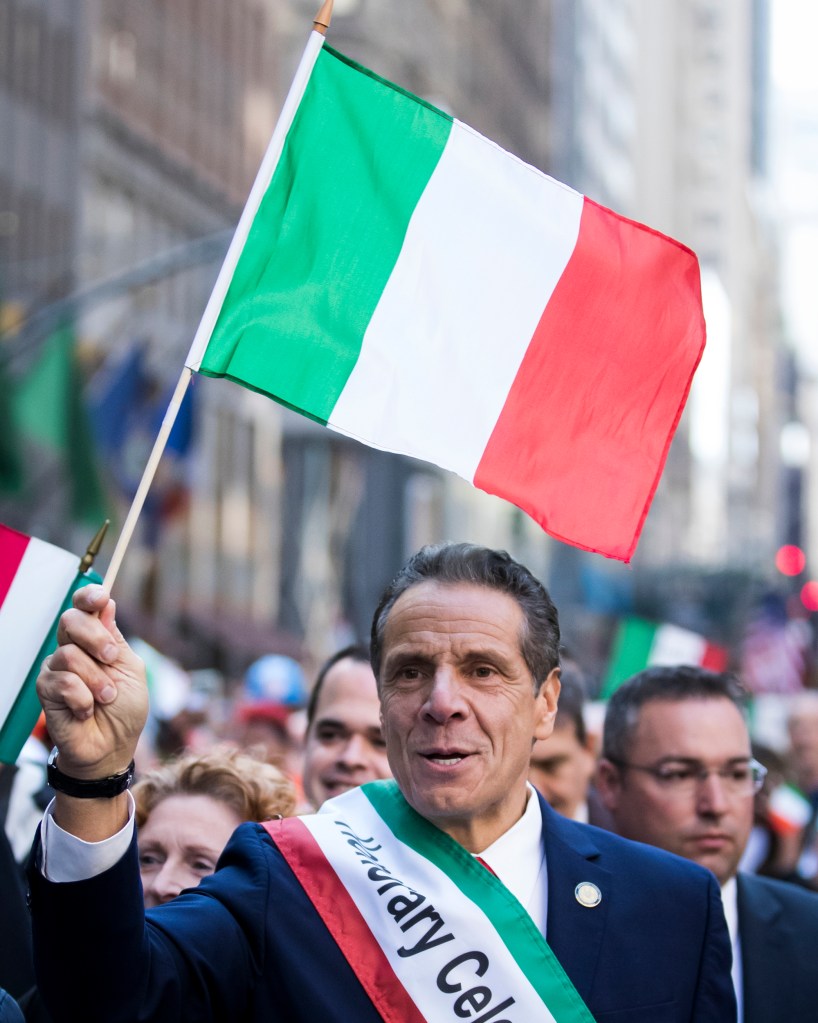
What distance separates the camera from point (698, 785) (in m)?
5.18

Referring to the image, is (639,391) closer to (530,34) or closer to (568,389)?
(568,389)

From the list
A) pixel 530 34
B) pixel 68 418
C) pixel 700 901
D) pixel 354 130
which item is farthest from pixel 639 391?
pixel 530 34

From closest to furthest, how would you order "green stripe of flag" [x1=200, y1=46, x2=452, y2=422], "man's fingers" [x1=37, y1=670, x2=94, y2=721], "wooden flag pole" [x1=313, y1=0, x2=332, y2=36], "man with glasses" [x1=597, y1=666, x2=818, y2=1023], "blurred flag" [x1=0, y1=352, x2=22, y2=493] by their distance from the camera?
"man's fingers" [x1=37, y1=670, x2=94, y2=721] < "wooden flag pole" [x1=313, y1=0, x2=332, y2=36] < "green stripe of flag" [x1=200, y1=46, x2=452, y2=422] < "man with glasses" [x1=597, y1=666, x2=818, y2=1023] < "blurred flag" [x1=0, y1=352, x2=22, y2=493]

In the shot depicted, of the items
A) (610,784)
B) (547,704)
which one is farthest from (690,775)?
(547,704)

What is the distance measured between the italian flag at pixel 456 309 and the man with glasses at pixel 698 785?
120 centimetres

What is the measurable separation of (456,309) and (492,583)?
2.69ft

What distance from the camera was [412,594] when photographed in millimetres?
3686

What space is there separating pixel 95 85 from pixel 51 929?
39.2m

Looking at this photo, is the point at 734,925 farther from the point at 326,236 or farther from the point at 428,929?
the point at 326,236

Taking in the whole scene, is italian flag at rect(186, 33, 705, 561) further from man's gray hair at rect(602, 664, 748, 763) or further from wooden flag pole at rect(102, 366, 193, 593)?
man's gray hair at rect(602, 664, 748, 763)

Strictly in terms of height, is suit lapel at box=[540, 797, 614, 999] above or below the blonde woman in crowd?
above

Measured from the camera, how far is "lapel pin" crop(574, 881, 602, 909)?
357cm

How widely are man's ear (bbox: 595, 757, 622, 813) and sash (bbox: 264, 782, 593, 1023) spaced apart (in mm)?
1841

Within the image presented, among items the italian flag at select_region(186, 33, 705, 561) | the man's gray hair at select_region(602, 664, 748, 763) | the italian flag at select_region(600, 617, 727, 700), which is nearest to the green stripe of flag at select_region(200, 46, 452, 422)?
the italian flag at select_region(186, 33, 705, 561)
